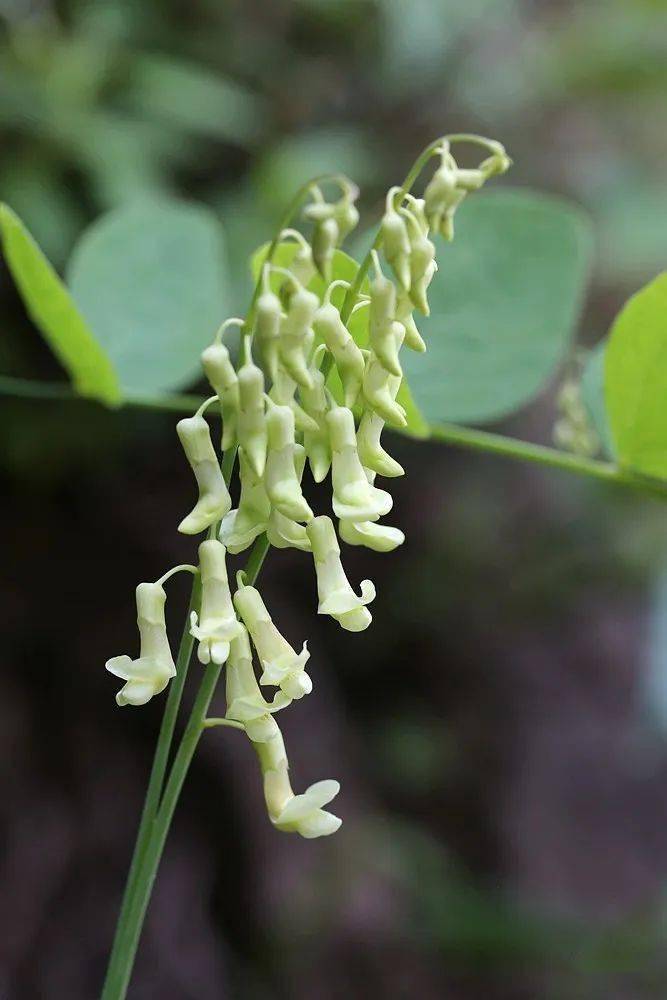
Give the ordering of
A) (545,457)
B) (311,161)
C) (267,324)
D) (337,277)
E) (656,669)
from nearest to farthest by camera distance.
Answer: (267,324) < (337,277) < (545,457) < (311,161) < (656,669)

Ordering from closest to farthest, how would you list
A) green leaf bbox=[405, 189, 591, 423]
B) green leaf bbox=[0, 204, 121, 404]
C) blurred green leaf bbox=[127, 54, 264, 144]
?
green leaf bbox=[0, 204, 121, 404]
green leaf bbox=[405, 189, 591, 423]
blurred green leaf bbox=[127, 54, 264, 144]

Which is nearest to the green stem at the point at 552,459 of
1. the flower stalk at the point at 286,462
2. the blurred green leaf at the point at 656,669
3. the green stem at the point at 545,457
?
the green stem at the point at 545,457

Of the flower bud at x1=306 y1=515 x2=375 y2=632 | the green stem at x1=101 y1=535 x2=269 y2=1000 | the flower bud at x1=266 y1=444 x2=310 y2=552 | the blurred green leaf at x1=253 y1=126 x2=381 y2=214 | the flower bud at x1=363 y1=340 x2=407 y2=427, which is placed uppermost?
the blurred green leaf at x1=253 y1=126 x2=381 y2=214

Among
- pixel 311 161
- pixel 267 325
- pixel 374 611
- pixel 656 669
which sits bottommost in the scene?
pixel 656 669

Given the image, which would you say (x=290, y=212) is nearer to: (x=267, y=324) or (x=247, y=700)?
(x=267, y=324)

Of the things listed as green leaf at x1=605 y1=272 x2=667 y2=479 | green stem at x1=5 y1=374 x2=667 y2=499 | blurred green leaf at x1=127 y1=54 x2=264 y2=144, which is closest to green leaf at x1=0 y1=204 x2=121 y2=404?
green stem at x1=5 y1=374 x2=667 y2=499

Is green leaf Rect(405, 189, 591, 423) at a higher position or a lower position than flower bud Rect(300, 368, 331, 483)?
higher

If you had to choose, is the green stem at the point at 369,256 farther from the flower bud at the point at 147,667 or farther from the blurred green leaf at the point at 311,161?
the blurred green leaf at the point at 311,161

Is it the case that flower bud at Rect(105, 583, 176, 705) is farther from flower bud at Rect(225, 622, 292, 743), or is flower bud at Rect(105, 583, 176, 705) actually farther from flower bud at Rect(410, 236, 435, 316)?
flower bud at Rect(410, 236, 435, 316)

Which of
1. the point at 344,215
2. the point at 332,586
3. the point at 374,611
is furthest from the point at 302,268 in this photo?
the point at 374,611
